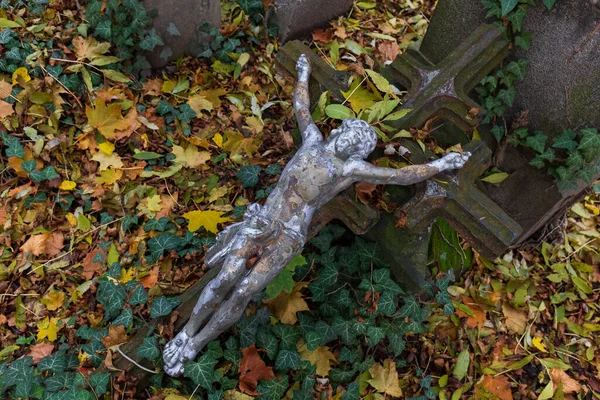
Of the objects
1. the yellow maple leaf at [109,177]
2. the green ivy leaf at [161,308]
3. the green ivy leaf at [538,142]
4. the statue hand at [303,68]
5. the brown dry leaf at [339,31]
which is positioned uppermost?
the statue hand at [303,68]

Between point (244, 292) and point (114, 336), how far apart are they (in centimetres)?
92

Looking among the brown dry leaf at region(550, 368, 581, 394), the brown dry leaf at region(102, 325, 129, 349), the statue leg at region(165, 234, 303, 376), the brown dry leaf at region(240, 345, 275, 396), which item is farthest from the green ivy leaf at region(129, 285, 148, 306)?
the brown dry leaf at region(550, 368, 581, 394)

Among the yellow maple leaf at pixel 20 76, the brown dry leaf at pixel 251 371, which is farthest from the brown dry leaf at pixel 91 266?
the yellow maple leaf at pixel 20 76

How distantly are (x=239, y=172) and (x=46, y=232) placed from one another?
54.6 inches

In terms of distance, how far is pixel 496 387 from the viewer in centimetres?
343

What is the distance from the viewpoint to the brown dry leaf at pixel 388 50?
4.54 metres

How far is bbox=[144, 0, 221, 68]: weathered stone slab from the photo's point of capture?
3783mm

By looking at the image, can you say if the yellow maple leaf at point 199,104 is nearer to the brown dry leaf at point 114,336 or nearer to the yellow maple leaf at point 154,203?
the yellow maple leaf at point 154,203

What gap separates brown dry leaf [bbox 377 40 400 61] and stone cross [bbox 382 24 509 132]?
1586 mm

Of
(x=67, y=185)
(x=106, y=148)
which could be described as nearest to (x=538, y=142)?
(x=106, y=148)

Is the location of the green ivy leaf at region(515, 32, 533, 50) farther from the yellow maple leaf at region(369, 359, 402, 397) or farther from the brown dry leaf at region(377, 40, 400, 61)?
the yellow maple leaf at region(369, 359, 402, 397)

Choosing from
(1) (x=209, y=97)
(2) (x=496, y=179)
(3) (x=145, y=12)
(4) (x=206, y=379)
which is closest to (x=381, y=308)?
(4) (x=206, y=379)

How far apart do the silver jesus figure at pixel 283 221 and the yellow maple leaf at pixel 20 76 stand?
7.17 feet

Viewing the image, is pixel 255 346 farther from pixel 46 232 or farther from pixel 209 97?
pixel 209 97
